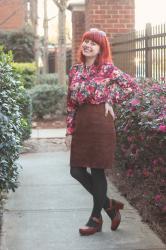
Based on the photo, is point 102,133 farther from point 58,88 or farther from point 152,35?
point 58,88

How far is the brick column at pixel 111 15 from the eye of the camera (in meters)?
12.1

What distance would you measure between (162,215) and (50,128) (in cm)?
858

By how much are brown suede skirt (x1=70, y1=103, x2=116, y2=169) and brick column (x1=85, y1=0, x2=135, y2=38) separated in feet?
23.2

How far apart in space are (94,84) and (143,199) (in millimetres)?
1587

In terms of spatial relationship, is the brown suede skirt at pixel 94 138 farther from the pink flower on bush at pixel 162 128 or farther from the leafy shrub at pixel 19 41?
the leafy shrub at pixel 19 41

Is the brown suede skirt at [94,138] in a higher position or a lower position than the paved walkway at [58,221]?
higher

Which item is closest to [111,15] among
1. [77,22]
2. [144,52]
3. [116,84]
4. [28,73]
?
[77,22]

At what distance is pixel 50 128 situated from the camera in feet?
46.4

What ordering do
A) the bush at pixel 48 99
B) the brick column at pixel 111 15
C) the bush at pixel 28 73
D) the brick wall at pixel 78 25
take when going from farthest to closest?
1. the bush at pixel 28 73
2. the bush at pixel 48 99
3. the brick wall at pixel 78 25
4. the brick column at pixel 111 15

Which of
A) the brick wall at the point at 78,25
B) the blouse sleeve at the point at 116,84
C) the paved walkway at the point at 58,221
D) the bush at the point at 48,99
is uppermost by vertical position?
the brick wall at the point at 78,25

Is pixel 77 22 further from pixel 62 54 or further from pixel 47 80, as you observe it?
pixel 47 80

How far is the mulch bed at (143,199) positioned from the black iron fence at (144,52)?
1.72 metres

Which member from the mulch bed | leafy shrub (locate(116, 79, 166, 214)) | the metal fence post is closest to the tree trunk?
the metal fence post

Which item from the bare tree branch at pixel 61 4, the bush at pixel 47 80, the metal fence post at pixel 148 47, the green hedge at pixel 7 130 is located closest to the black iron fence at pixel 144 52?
the metal fence post at pixel 148 47
